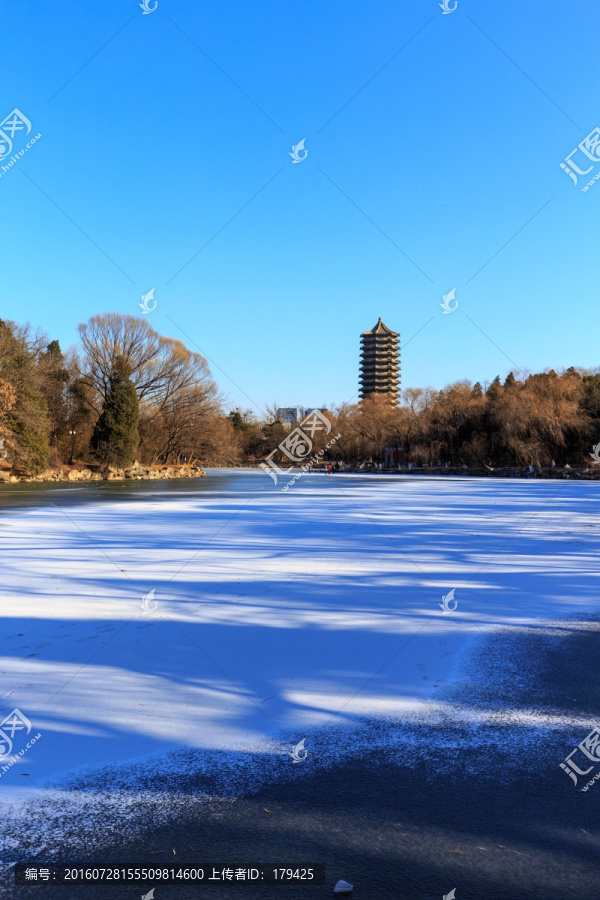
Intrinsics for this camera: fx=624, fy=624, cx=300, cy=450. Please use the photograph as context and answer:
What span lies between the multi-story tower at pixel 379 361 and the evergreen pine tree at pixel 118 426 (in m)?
59.9

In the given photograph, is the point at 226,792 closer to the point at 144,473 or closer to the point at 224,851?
the point at 224,851

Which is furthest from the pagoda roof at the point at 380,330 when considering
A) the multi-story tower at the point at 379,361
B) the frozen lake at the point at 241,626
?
the frozen lake at the point at 241,626

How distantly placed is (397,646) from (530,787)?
205cm

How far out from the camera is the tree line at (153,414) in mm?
33719

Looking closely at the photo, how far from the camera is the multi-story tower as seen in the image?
9631 centimetres

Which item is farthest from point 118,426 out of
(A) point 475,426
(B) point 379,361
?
(B) point 379,361

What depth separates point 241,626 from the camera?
5.18 m

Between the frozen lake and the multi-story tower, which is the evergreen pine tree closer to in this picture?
the frozen lake

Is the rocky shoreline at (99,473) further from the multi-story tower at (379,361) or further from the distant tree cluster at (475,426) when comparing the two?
the multi-story tower at (379,361)

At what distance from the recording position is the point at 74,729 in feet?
10.6

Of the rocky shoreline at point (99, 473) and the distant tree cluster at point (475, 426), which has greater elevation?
the distant tree cluster at point (475, 426)

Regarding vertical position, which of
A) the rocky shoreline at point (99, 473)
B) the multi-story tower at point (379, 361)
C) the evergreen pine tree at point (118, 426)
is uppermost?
the multi-story tower at point (379, 361)

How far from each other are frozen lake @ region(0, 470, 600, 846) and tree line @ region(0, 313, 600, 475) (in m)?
24.4

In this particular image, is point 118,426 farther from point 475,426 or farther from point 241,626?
point 241,626
